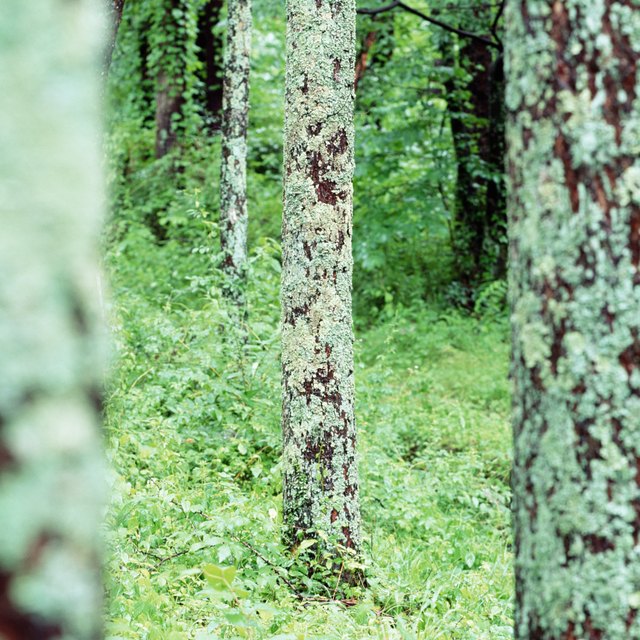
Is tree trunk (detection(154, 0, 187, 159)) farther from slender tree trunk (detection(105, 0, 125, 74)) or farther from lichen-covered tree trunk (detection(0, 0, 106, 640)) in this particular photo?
lichen-covered tree trunk (detection(0, 0, 106, 640))

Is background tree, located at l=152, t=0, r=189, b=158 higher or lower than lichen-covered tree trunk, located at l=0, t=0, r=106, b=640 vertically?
higher

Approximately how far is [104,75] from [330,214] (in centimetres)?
127

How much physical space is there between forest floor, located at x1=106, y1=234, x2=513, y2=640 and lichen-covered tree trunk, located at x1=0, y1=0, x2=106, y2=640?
4.03 ft

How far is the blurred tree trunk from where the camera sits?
15.4m

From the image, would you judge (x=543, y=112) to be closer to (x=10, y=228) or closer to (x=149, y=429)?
(x=10, y=228)

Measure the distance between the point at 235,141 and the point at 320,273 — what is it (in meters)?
4.28

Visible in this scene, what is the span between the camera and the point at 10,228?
0.84m

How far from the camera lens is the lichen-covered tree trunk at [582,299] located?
1.51 metres

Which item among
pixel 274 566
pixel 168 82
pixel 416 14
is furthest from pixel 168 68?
pixel 274 566

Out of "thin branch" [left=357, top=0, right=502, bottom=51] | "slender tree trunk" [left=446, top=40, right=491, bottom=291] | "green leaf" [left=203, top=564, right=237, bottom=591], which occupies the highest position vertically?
"thin branch" [left=357, top=0, right=502, bottom=51]

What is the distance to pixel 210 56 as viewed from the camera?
15641mm

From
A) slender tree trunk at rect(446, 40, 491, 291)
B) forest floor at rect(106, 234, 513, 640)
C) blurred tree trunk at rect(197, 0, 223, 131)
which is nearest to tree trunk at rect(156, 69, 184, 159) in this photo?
blurred tree trunk at rect(197, 0, 223, 131)

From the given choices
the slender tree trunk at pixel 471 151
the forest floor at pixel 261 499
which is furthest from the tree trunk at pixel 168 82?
the forest floor at pixel 261 499

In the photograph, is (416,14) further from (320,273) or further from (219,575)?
(219,575)
